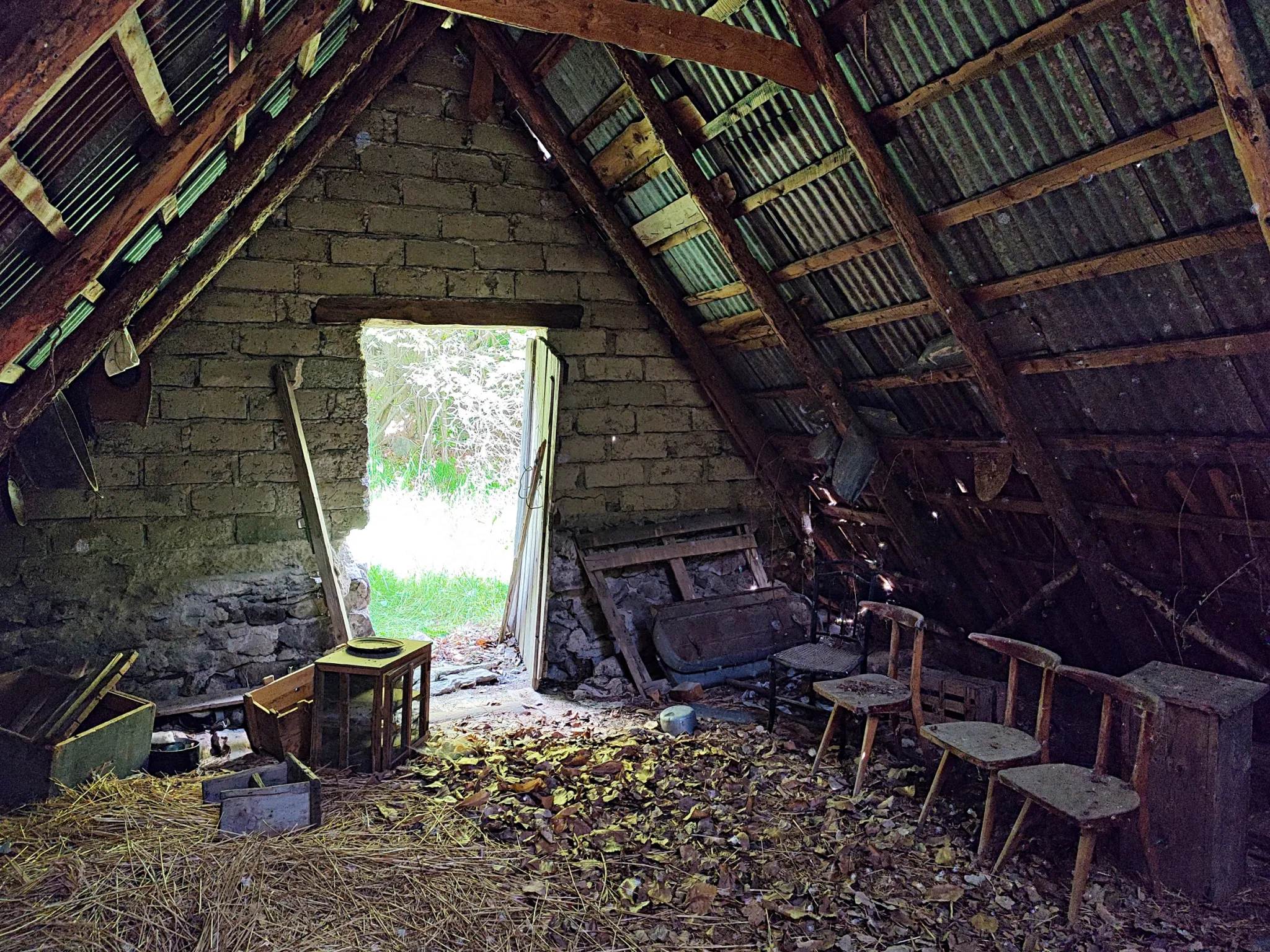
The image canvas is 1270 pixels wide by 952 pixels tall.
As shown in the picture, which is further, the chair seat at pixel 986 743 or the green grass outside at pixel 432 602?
the green grass outside at pixel 432 602

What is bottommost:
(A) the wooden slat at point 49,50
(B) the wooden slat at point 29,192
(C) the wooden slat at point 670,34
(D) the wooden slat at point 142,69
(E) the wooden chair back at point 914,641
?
(E) the wooden chair back at point 914,641

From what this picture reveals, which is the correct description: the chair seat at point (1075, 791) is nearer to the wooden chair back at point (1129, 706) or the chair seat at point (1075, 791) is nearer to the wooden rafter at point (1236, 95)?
the wooden chair back at point (1129, 706)

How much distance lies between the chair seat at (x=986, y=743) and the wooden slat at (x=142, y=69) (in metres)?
3.74

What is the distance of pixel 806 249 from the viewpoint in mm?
4719

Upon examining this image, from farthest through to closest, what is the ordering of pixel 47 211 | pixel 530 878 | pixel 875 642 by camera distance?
1. pixel 875 642
2. pixel 530 878
3. pixel 47 211

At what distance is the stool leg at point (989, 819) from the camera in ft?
11.7

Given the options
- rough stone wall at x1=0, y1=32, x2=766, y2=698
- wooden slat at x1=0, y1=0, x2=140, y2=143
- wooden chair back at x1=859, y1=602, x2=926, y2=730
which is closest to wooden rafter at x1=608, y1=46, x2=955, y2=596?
wooden chair back at x1=859, y1=602, x2=926, y2=730

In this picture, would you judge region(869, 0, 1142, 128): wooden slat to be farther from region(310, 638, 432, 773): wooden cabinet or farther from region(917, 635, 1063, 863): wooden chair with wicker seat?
region(310, 638, 432, 773): wooden cabinet

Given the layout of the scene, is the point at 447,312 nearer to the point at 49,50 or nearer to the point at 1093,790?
the point at 49,50

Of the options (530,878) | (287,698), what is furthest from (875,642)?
(287,698)

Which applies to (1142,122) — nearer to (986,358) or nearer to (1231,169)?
(1231,169)

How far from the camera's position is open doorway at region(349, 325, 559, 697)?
651 centimetres

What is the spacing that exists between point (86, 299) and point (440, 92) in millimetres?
2716

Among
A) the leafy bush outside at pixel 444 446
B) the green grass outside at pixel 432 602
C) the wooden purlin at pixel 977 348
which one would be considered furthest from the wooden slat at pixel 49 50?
the leafy bush outside at pixel 444 446
